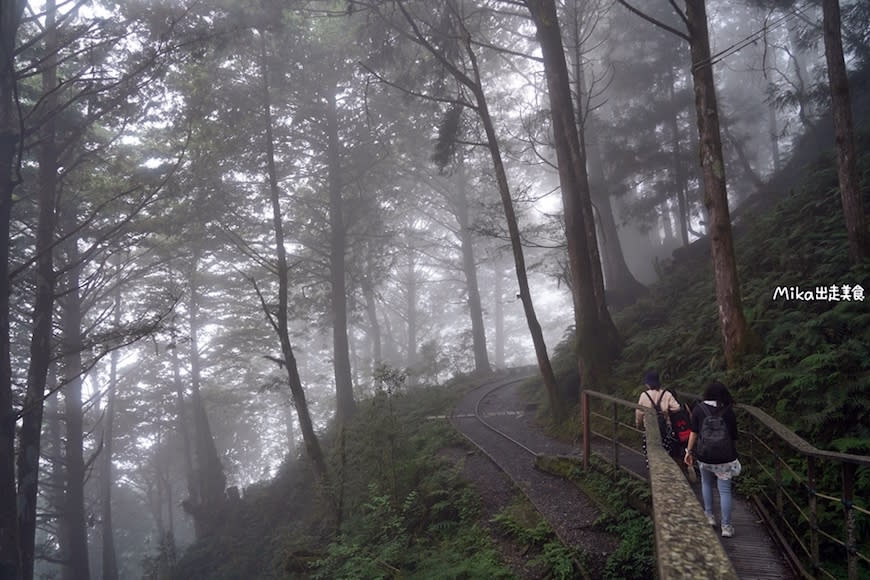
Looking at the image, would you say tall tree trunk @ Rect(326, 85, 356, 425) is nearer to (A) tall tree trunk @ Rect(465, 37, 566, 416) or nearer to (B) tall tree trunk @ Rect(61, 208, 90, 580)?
(A) tall tree trunk @ Rect(465, 37, 566, 416)

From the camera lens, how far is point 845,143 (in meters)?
9.11

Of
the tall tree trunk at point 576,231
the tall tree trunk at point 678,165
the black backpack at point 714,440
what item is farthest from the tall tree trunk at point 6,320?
the tall tree trunk at point 678,165

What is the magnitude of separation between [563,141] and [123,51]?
31.4ft

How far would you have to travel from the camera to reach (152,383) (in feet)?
94.1

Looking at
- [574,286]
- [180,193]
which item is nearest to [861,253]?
[574,286]

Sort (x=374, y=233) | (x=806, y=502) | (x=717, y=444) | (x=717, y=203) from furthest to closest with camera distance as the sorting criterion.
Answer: (x=374, y=233) → (x=717, y=203) → (x=806, y=502) → (x=717, y=444)

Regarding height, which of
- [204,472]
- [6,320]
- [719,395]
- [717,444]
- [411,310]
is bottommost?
[204,472]

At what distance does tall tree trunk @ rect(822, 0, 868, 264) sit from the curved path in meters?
5.88

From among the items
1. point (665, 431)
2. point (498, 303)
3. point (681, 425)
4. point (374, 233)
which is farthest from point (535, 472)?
point (498, 303)

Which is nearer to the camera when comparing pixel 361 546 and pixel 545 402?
pixel 361 546

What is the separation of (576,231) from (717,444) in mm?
6874

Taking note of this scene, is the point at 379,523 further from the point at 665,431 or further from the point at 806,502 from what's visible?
the point at 806,502

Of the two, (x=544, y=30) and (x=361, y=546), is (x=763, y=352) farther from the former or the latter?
(x=544, y=30)

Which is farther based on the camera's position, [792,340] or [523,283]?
[523,283]
